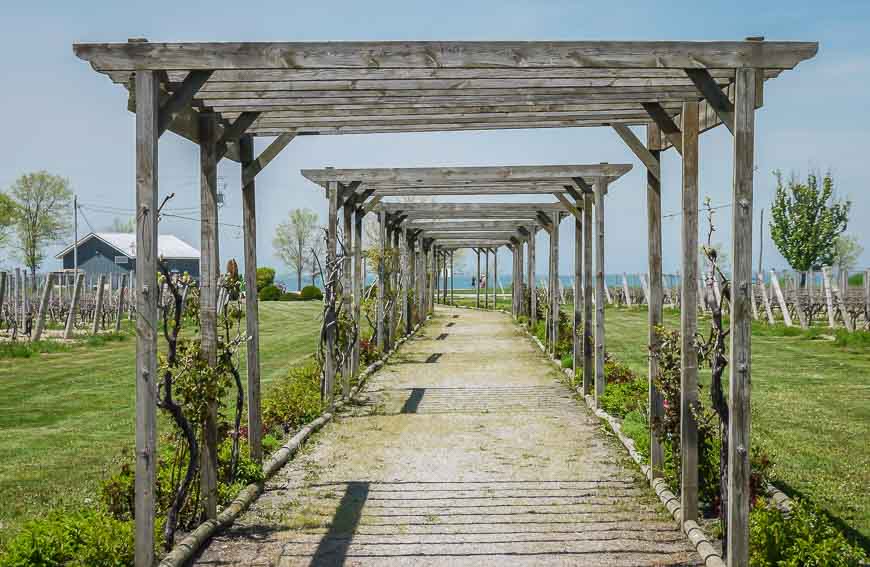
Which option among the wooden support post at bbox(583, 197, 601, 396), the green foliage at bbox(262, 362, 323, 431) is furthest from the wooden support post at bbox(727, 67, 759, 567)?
the wooden support post at bbox(583, 197, 601, 396)

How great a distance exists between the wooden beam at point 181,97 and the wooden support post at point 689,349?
2869 millimetres

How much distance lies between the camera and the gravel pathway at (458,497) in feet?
16.1

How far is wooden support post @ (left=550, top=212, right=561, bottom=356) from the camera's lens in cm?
1501

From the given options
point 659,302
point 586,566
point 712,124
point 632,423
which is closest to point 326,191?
point 632,423

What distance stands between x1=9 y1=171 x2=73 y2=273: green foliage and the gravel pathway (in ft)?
163

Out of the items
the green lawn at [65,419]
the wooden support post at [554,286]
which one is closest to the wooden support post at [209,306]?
the green lawn at [65,419]

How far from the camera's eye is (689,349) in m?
5.30

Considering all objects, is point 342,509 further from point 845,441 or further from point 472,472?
point 845,441

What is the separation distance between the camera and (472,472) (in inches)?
269

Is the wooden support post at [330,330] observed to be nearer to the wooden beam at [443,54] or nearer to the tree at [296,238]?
the wooden beam at [443,54]

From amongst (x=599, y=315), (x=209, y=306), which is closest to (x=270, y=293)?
(x=599, y=315)

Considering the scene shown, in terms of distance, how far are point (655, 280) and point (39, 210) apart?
54.6m

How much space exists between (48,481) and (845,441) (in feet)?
21.8

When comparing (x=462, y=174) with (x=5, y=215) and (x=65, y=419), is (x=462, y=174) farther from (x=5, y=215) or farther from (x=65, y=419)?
(x=5, y=215)
